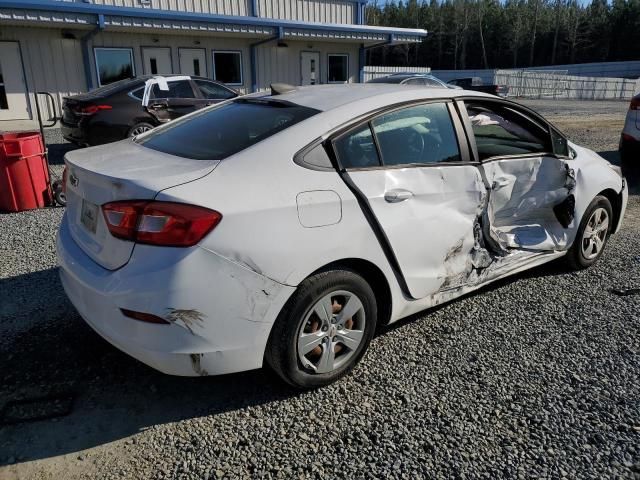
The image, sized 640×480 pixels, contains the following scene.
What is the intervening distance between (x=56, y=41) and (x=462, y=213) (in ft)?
55.9

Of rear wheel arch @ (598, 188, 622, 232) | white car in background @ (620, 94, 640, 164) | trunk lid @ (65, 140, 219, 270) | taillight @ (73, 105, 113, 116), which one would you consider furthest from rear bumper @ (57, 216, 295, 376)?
white car in background @ (620, 94, 640, 164)

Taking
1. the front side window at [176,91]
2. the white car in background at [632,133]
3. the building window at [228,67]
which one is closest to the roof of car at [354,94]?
the white car in background at [632,133]

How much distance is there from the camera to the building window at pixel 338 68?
74.0 feet

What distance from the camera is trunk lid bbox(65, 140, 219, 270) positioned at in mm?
2332

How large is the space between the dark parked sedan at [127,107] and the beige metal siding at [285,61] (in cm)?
1062

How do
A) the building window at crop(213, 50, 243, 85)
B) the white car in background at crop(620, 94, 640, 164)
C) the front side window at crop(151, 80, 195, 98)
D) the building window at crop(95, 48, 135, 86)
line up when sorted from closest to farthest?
the white car in background at crop(620, 94, 640, 164), the front side window at crop(151, 80, 195, 98), the building window at crop(95, 48, 135, 86), the building window at crop(213, 50, 243, 85)

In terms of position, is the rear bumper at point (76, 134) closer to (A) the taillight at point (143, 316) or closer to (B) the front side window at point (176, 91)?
(B) the front side window at point (176, 91)

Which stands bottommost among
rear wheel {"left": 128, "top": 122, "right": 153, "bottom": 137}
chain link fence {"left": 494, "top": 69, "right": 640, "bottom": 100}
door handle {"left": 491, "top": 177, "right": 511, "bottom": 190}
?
chain link fence {"left": 494, "top": 69, "right": 640, "bottom": 100}

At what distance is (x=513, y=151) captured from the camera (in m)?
3.91

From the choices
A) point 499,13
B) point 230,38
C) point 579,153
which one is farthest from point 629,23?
point 579,153

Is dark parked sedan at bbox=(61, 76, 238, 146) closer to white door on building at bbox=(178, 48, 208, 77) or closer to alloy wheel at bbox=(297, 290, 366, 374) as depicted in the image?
alloy wheel at bbox=(297, 290, 366, 374)

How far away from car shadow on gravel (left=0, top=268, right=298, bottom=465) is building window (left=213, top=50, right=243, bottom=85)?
17823 millimetres

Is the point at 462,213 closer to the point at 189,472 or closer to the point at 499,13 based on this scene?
the point at 189,472

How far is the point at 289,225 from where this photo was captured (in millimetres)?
2414
